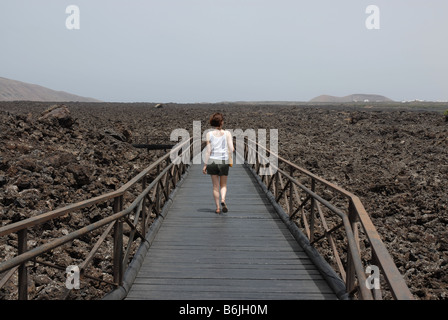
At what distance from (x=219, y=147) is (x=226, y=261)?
7.79 feet

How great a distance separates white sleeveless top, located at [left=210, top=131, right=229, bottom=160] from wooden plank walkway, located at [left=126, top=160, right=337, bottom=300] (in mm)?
1196

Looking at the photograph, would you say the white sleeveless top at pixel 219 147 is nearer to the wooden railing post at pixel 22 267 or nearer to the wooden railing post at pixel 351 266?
the wooden railing post at pixel 351 266

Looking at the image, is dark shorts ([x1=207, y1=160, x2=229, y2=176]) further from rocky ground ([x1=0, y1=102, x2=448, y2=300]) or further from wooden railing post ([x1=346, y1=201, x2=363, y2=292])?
rocky ground ([x1=0, y1=102, x2=448, y2=300])

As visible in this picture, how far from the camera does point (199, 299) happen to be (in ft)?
13.5

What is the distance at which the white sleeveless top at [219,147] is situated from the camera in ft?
22.8

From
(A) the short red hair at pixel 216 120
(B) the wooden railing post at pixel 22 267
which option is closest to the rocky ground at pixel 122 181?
(A) the short red hair at pixel 216 120

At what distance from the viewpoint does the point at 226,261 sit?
5191 millimetres

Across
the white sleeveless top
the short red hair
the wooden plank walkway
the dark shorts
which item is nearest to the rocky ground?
the wooden plank walkway

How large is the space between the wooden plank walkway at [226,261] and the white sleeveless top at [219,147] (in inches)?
47.1

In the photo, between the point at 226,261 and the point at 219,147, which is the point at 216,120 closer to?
the point at 219,147

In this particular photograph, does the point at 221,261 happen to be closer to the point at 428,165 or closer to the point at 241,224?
the point at 241,224

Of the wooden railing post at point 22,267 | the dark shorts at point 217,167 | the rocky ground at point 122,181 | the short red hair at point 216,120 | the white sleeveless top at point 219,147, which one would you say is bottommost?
the rocky ground at point 122,181

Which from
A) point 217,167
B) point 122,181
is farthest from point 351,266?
point 122,181
